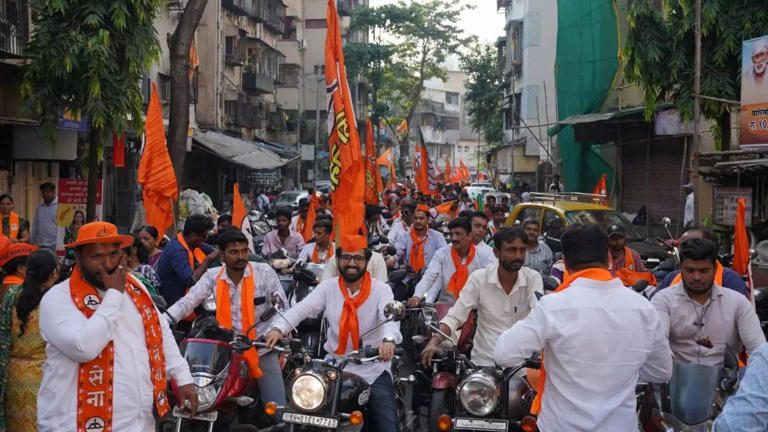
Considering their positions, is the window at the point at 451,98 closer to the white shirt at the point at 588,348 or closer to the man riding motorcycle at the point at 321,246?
the man riding motorcycle at the point at 321,246

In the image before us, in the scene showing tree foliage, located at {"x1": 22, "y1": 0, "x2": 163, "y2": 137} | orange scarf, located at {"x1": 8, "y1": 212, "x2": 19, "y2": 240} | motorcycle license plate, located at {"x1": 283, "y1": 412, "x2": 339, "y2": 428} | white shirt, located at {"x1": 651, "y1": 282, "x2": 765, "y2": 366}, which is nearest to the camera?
motorcycle license plate, located at {"x1": 283, "y1": 412, "x2": 339, "y2": 428}

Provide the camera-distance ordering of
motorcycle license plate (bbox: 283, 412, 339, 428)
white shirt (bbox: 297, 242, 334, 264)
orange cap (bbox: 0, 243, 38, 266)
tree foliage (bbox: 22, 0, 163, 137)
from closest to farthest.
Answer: motorcycle license plate (bbox: 283, 412, 339, 428), orange cap (bbox: 0, 243, 38, 266), white shirt (bbox: 297, 242, 334, 264), tree foliage (bbox: 22, 0, 163, 137)

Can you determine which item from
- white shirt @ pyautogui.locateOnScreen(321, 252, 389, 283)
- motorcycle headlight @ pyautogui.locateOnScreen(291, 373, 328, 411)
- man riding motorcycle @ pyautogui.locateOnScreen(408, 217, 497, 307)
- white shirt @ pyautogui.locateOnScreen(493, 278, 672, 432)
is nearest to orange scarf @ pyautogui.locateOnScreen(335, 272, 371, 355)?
motorcycle headlight @ pyautogui.locateOnScreen(291, 373, 328, 411)

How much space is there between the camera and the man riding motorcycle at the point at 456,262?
8.31 metres

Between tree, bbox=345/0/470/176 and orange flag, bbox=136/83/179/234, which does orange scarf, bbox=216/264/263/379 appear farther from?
tree, bbox=345/0/470/176

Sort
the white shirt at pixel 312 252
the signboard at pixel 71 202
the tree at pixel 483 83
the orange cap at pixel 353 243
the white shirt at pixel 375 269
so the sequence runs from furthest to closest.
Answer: the tree at pixel 483 83 → the signboard at pixel 71 202 → the white shirt at pixel 312 252 → the white shirt at pixel 375 269 → the orange cap at pixel 353 243

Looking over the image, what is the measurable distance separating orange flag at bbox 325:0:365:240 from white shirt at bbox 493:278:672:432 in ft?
16.0

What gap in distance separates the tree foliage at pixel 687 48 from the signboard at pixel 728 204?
1.32 metres

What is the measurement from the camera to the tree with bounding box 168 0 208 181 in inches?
571

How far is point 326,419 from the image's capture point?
15.8ft

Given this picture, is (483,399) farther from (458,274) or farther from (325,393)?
(458,274)

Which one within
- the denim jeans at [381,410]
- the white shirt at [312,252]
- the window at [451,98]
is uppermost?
the window at [451,98]

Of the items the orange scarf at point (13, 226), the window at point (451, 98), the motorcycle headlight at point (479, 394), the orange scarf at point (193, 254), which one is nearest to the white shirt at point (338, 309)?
the motorcycle headlight at point (479, 394)

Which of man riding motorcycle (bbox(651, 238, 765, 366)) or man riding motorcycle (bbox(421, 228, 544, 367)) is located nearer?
man riding motorcycle (bbox(651, 238, 765, 366))
